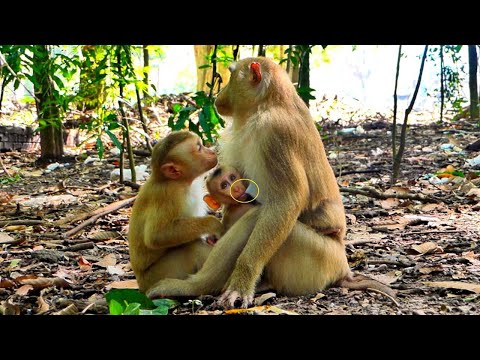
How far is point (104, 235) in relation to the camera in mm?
6691

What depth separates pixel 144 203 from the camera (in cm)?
466

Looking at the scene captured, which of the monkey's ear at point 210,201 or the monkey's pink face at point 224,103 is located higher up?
the monkey's pink face at point 224,103

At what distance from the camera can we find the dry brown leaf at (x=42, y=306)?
4.32m

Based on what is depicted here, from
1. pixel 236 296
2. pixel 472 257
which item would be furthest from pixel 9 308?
pixel 472 257

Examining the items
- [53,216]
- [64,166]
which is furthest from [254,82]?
[64,166]

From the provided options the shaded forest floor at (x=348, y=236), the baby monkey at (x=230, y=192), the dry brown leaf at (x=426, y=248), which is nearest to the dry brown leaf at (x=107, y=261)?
the shaded forest floor at (x=348, y=236)

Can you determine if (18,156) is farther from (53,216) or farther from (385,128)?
(385,128)

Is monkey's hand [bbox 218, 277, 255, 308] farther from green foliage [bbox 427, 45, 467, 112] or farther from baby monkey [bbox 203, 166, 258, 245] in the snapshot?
green foliage [bbox 427, 45, 467, 112]

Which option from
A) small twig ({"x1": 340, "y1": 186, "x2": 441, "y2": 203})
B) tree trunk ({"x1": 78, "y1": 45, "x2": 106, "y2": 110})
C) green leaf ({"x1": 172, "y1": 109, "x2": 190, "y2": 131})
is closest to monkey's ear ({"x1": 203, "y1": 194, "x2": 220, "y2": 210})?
green leaf ({"x1": 172, "y1": 109, "x2": 190, "y2": 131})

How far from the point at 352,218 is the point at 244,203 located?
103 inches

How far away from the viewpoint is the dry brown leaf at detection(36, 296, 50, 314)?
432cm

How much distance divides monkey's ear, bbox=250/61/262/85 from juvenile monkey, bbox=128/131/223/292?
639 mm

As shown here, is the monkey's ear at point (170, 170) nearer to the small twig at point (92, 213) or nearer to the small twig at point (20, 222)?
Answer: the small twig at point (92, 213)

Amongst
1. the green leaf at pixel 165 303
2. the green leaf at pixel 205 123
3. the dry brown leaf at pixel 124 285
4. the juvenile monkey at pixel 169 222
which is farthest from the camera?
the green leaf at pixel 205 123
